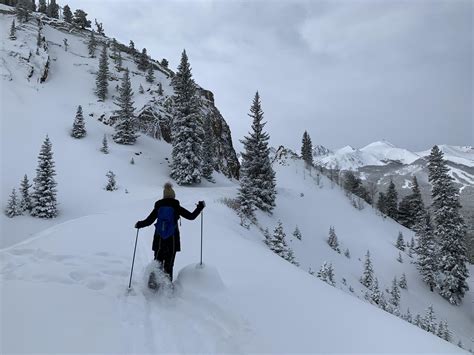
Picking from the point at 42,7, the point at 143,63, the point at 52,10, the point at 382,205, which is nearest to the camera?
the point at 143,63

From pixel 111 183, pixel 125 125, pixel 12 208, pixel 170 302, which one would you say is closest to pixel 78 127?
pixel 125 125

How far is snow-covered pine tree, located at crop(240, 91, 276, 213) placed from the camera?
112ft

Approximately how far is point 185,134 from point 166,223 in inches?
1194

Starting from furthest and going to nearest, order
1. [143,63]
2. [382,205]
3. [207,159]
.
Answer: [382,205] < [143,63] < [207,159]

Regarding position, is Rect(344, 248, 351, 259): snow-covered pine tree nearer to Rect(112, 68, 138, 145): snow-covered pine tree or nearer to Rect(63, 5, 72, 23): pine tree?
Rect(112, 68, 138, 145): snow-covered pine tree

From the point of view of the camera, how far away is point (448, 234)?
36625 millimetres

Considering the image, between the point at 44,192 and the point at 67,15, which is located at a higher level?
the point at 67,15

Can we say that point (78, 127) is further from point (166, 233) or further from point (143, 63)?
point (166, 233)

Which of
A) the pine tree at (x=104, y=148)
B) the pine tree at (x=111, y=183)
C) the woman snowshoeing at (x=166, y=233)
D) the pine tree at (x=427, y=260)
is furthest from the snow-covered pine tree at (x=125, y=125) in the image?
the woman snowshoeing at (x=166, y=233)

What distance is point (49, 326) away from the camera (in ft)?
15.5

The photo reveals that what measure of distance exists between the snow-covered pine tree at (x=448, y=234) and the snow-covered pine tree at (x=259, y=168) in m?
18.1

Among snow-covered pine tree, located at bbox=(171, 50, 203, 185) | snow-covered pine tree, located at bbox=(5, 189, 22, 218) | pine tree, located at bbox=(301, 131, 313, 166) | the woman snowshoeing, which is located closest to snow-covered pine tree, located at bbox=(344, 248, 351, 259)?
snow-covered pine tree, located at bbox=(171, 50, 203, 185)

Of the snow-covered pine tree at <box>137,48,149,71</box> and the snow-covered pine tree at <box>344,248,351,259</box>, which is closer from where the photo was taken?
the snow-covered pine tree at <box>344,248,351,259</box>

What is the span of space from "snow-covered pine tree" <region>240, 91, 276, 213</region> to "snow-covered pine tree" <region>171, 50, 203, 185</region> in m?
5.09
